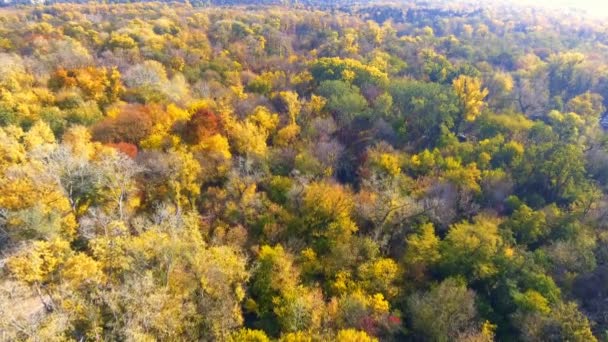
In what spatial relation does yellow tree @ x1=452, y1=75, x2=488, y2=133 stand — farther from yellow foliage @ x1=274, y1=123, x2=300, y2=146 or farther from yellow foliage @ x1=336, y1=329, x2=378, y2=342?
yellow foliage @ x1=336, y1=329, x2=378, y2=342

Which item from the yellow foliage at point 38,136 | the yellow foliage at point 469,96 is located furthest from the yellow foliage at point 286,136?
the yellow foliage at point 469,96

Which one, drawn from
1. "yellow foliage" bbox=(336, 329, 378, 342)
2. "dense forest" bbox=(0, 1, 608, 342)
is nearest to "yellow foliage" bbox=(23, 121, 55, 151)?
"dense forest" bbox=(0, 1, 608, 342)

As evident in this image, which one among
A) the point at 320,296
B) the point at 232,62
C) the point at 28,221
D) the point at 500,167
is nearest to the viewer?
the point at 28,221

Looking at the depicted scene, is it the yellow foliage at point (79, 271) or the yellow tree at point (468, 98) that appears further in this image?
the yellow tree at point (468, 98)

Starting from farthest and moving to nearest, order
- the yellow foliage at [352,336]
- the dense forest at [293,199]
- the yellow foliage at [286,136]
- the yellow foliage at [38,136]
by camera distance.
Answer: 1. the yellow foliage at [286,136]
2. the yellow foliage at [38,136]
3. the dense forest at [293,199]
4. the yellow foliage at [352,336]

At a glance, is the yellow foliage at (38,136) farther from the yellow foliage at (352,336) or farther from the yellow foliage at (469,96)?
the yellow foliage at (469,96)

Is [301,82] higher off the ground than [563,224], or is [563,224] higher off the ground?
[301,82]

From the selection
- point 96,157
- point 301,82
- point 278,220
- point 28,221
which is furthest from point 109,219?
point 301,82

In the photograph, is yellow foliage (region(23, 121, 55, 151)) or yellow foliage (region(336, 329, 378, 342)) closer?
yellow foliage (region(336, 329, 378, 342))

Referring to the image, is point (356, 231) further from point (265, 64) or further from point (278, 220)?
point (265, 64)
